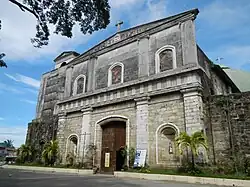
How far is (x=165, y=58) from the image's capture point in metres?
14.0

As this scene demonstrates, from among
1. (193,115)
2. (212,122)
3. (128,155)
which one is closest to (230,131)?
(212,122)

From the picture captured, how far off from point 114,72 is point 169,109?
18.9ft

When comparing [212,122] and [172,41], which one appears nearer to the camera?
[212,122]

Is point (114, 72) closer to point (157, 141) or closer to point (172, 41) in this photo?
point (172, 41)

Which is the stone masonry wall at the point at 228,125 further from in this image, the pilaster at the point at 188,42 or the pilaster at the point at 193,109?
the pilaster at the point at 188,42

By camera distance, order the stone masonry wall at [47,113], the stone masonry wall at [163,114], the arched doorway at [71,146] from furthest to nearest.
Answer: the stone masonry wall at [47,113], the arched doorway at [71,146], the stone masonry wall at [163,114]

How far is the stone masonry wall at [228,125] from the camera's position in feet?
35.9

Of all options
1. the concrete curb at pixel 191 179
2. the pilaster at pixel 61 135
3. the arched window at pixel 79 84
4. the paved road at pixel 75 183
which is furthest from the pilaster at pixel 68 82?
the paved road at pixel 75 183

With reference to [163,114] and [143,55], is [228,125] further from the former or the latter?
[143,55]

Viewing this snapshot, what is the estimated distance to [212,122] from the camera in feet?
39.1

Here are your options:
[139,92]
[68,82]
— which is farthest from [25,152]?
[139,92]

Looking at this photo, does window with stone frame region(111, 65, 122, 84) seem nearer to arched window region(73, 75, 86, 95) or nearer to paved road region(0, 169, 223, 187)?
arched window region(73, 75, 86, 95)

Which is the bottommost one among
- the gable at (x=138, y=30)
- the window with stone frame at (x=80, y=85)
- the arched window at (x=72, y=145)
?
the arched window at (x=72, y=145)

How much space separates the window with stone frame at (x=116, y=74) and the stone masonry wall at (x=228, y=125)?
21.6 ft
